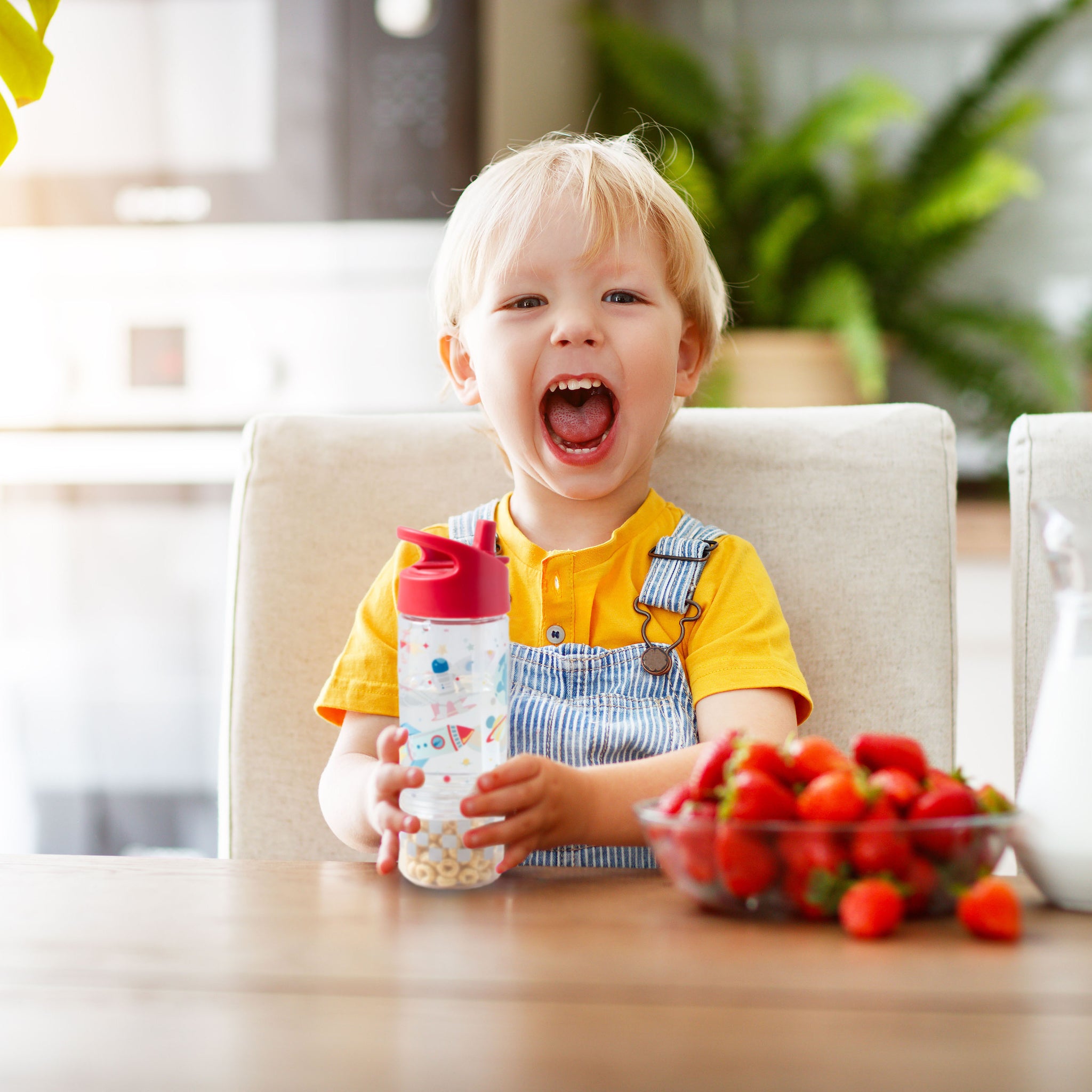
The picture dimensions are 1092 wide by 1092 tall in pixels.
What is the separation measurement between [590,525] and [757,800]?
0.58 m

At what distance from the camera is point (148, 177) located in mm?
2125

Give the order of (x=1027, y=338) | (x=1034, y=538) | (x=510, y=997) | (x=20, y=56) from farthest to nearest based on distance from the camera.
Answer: (x=1027, y=338), (x=1034, y=538), (x=20, y=56), (x=510, y=997)

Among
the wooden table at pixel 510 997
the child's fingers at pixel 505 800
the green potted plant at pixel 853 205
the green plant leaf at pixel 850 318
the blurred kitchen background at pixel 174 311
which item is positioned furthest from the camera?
the green potted plant at pixel 853 205

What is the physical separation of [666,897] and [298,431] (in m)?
0.77

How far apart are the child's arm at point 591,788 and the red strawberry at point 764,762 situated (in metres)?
0.15

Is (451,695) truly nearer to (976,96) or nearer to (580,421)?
(580,421)

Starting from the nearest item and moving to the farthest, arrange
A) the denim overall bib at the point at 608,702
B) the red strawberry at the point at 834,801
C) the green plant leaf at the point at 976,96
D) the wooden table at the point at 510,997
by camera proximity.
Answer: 1. the wooden table at the point at 510,997
2. the red strawberry at the point at 834,801
3. the denim overall bib at the point at 608,702
4. the green plant leaf at the point at 976,96

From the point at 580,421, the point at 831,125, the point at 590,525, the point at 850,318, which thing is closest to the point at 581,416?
the point at 580,421

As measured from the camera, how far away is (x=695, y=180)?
264 cm

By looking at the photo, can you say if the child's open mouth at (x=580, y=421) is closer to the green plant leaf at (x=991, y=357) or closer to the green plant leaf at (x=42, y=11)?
the green plant leaf at (x=42, y=11)

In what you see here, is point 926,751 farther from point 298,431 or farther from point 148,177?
point 148,177

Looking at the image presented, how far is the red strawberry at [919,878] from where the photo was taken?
628 mm

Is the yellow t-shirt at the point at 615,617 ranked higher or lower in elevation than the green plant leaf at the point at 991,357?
lower

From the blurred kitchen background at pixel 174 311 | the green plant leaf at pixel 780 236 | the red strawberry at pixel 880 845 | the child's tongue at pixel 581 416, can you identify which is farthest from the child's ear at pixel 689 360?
the green plant leaf at pixel 780 236
